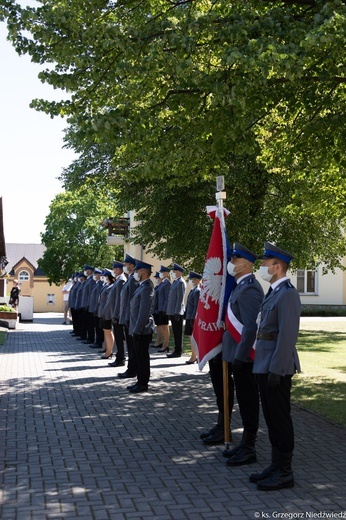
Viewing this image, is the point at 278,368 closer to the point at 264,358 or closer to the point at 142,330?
the point at 264,358

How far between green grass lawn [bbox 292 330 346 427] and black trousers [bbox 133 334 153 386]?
231 cm

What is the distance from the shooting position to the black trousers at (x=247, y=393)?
26.2 ft

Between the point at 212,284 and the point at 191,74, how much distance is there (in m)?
3.25

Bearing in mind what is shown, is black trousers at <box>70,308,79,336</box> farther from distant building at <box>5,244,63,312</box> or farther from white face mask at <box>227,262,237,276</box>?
distant building at <box>5,244,63,312</box>

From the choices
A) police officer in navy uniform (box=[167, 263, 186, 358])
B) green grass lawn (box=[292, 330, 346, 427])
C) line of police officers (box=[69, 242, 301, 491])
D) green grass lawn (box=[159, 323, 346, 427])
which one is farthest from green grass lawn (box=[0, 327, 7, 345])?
line of police officers (box=[69, 242, 301, 491])

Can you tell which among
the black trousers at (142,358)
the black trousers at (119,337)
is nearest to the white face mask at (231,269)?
the black trousers at (142,358)

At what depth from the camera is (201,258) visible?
1072 inches

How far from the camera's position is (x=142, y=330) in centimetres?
1247

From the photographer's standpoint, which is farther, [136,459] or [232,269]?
[232,269]

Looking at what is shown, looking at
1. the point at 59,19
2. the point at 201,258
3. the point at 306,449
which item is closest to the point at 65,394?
the point at 306,449

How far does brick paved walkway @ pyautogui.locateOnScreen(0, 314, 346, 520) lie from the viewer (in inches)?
247

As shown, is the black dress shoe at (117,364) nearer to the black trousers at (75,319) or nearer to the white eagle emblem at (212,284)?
the white eagle emblem at (212,284)

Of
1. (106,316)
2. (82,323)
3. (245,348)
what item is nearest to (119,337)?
(106,316)

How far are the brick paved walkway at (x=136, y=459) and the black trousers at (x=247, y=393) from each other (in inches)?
17.9
